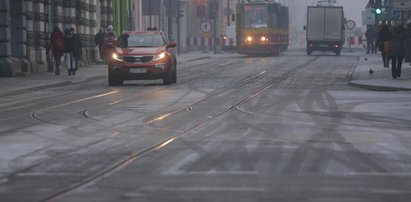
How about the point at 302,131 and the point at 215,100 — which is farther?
the point at 215,100

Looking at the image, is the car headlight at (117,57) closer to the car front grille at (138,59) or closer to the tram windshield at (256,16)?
the car front grille at (138,59)

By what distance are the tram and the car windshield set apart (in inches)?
1142

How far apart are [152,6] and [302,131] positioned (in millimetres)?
35937

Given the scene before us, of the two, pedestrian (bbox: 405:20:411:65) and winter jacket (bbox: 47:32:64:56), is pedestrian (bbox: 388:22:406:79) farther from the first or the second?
winter jacket (bbox: 47:32:64:56)

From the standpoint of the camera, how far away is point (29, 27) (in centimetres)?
3003

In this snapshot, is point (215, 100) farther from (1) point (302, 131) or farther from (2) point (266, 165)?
(2) point (266, 165)

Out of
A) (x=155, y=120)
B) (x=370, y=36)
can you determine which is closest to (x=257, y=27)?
(x=370, y=36)

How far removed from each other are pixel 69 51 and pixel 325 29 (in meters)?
32.3

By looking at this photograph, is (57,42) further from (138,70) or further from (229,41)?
(229,41)

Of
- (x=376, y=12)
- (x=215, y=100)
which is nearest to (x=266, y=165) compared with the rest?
(x=215, y=100)

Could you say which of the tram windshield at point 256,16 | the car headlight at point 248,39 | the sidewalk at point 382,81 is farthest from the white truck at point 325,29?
the sidewalk at point 382,81

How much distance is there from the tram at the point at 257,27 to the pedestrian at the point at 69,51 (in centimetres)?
2509

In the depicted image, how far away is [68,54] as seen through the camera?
29.0m

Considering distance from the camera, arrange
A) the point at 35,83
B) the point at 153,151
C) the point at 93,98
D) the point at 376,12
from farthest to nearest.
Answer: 1. the point at 376,12
2. the point at 35,83
3. the point at 93,98
4. the point at 153,151
